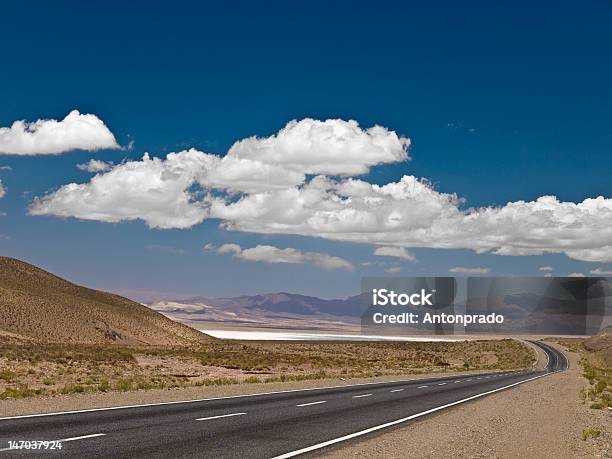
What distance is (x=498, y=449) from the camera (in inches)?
624

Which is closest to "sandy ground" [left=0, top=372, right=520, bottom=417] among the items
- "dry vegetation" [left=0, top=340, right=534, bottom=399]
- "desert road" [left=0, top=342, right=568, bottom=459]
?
"desert road" [left=0, top=342, right=568, bottom=459]

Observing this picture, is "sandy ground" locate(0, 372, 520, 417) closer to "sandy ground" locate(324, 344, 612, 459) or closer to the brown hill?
"sandy ground" locate(324, 344, 612, 459)

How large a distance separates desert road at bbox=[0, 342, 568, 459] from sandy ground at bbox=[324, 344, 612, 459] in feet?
2.97

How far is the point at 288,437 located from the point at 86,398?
452 inches

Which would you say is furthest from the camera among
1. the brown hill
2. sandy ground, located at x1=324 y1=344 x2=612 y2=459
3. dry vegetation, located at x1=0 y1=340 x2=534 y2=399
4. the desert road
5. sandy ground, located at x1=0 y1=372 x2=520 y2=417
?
the brown hill

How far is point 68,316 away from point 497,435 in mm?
101357

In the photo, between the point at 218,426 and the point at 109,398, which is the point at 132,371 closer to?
the point at 109,398

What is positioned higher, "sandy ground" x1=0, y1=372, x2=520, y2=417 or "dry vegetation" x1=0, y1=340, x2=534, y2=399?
"sandy ground" x1=0, y1=372, x2=520, y2=417

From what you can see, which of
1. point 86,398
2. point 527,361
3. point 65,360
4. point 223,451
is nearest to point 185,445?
point 223,451

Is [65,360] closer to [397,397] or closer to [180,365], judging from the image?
[180,365]

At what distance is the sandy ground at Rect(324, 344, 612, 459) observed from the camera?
1506 cm

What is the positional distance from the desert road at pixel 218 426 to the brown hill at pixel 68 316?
2678 inches

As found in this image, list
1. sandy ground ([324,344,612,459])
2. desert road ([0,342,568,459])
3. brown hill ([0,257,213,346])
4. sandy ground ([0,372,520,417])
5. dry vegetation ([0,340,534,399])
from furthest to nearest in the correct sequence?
brown hill ([0,257,213,346])
dry vegetation ([0,340,534,399])
sandy ground ([0,372,520,417])
sandy ground ([324,344,612,459])
desert road ([0,342,568,459])

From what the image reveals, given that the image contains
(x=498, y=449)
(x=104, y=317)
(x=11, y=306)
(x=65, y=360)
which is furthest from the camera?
(x=104, y=317)
